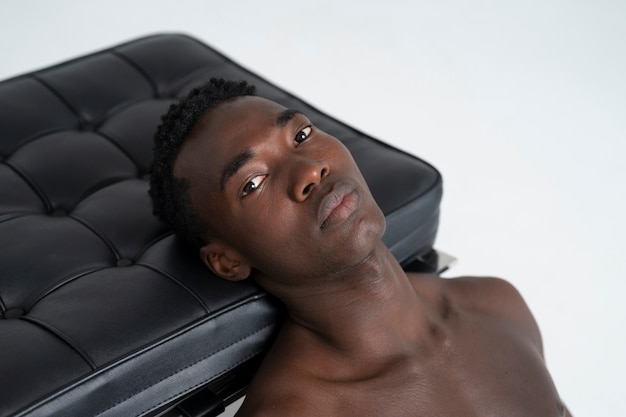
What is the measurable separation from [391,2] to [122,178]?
268cm

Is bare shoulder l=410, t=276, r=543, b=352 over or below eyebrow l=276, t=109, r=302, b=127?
below

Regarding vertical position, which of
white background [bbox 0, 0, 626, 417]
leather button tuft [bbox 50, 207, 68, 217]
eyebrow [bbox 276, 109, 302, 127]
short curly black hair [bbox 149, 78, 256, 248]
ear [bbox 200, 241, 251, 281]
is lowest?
white background [bbox 0, 0, 626, 417]

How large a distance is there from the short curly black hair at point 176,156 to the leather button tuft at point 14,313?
1.13ft

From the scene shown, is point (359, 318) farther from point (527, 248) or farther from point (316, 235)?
point (527, 248)

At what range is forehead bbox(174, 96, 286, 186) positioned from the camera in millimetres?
1660

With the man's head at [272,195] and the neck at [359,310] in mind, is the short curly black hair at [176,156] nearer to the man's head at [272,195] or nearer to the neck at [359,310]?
the man's head at [272,195]

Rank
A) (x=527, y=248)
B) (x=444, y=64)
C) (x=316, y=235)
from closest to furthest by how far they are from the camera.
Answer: (x=316, y=235) → (x=527, y=248) → (x=444, y=64)

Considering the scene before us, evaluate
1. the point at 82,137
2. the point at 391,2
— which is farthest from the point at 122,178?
the point at 391,2

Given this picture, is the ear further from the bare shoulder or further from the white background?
the white background

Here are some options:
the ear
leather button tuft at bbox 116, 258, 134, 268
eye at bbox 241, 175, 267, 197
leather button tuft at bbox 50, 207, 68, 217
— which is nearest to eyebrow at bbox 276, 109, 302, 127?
eye at bbox 241, 175, 267, 197

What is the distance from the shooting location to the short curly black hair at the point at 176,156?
1736mm

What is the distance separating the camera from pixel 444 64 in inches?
155

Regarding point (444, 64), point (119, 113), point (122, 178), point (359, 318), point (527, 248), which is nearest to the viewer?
point (359, 318)

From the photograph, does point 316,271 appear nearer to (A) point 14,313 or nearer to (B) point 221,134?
(B) point 221,134
